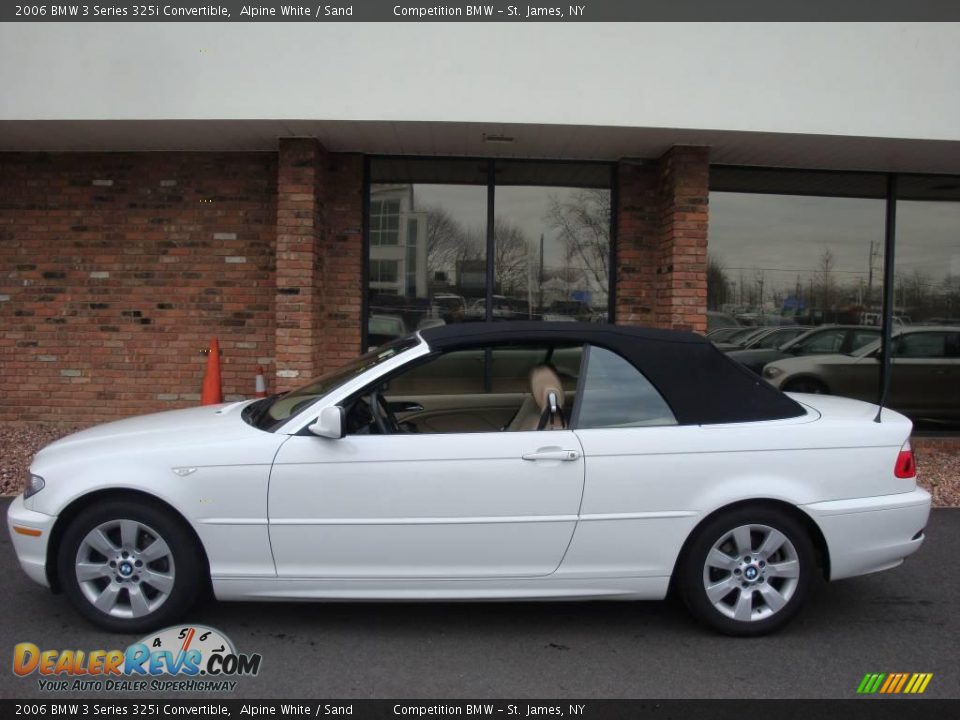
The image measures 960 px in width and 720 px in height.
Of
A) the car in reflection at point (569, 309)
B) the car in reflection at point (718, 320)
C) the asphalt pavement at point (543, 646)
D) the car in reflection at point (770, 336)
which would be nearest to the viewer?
the asphalt pavement at point (543, 646)

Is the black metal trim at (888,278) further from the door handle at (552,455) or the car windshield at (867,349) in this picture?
the door handle at (552,455)

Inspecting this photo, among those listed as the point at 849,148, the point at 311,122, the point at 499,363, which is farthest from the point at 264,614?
the point at 849,148

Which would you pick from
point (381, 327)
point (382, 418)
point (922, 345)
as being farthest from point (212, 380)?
point (922, 345)

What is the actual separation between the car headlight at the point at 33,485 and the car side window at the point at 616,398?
2639 millimetres

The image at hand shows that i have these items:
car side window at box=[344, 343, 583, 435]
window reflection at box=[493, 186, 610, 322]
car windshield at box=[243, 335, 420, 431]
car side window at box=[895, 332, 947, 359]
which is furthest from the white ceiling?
car windshield at box=[243, 335, 420, 431]

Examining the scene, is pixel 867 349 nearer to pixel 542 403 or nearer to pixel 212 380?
pixel 542 403

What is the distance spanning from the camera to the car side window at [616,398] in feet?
12.8

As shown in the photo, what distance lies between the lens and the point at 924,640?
3912 millimetres

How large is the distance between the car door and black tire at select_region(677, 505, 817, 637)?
655 millimetres

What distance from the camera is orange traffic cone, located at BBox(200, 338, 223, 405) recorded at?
804cm

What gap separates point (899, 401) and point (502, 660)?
7.38 metres

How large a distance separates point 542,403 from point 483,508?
70 centimetres

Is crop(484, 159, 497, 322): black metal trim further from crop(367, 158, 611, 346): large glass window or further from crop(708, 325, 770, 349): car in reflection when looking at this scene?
crop(708, 325, 770, 349): car in reflection

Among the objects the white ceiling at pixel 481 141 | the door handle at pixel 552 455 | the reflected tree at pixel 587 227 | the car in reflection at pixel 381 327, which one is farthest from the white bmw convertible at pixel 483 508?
the reflected tree at pixel 587 227
